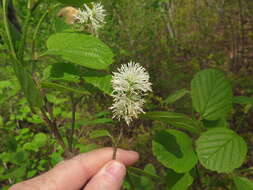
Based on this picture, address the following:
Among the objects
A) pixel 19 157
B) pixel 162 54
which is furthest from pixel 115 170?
pixel 162 54

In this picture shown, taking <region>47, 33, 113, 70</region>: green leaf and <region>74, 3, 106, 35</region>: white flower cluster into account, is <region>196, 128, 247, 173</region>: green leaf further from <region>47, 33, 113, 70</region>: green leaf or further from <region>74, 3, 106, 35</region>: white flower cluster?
<region>74, 3, 106, 35</region>: white flower cluster

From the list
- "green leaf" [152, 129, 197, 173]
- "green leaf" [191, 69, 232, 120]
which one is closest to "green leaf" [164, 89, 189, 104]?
"green leaf" [191, 69, 232, 120]

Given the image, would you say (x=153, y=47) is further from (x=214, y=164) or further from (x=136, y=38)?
(x=214, y=164)

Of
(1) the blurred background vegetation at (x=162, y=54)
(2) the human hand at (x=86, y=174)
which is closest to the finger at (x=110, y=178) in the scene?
(2) the human hand at (x=86, y=174)

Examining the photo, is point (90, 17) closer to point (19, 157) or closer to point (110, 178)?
point (110, 178)

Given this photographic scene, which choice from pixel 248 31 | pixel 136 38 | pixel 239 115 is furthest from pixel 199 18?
pixel 239 115

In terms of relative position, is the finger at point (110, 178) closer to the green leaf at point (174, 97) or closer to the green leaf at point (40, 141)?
the green leaf at point (174, 97)

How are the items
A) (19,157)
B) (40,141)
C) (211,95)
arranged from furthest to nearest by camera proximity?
(40,141), (19,157), (211,95)
